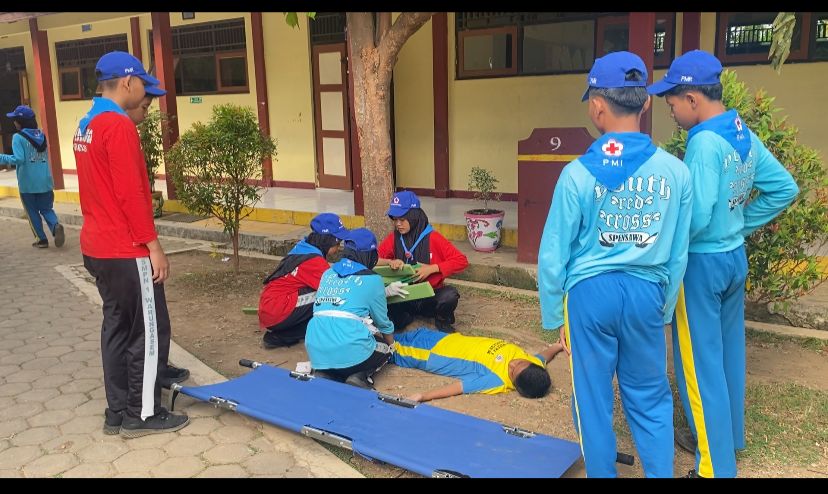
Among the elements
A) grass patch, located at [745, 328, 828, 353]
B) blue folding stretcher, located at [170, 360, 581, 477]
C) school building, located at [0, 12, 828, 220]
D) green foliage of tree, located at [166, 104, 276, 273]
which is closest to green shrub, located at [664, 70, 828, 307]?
grass patch, located at [745, 328, 828, 353]

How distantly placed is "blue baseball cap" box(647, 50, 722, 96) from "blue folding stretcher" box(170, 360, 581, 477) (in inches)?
69.9

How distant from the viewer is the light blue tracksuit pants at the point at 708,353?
3119 mm

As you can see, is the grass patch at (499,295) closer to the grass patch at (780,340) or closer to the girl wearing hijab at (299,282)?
the grass patch at (780,340)

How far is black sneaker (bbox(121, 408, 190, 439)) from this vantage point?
3795 millimetres

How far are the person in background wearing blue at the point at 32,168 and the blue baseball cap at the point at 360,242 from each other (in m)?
6.22

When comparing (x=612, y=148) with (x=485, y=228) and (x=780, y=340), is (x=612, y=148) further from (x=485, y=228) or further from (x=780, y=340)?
(x=485, y=228)

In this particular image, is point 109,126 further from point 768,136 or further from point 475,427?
point 768,136

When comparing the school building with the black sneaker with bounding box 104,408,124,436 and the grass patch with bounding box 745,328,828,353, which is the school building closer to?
the grass patch with bounding box 745,328,828,353

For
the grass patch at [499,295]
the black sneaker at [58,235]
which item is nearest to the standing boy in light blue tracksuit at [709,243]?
the grass patch at [499,295]

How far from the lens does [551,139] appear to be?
664 centimetres

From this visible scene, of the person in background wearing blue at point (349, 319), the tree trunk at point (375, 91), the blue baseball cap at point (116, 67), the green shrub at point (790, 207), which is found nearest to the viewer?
the blue baseball cap at point (116, 67)

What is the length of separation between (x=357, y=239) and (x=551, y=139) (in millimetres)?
2914
